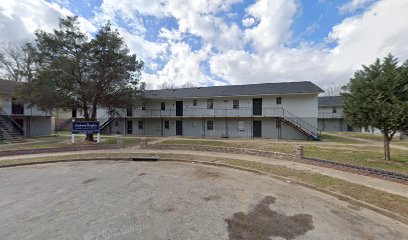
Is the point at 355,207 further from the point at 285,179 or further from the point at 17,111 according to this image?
the point at 17,111

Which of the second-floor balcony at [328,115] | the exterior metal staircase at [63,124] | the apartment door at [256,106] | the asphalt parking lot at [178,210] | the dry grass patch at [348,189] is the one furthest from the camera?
the exterior metal staircase at [63,124]

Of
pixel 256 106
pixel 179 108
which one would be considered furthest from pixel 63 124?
pixel 256 106

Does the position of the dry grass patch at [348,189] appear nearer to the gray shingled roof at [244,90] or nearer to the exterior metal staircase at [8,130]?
the gray shingled roof at [244,90]

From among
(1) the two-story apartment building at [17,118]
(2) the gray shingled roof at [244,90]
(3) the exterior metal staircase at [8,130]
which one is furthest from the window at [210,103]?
(3) the exterior metal staircase at [8,130]

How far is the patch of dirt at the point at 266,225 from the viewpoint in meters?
4.54

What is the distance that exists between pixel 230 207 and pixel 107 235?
3.23 meters

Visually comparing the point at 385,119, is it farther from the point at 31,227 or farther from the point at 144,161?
the point at 31,227

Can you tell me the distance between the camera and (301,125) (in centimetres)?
2406

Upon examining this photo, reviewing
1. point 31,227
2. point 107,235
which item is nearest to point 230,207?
point 107,235

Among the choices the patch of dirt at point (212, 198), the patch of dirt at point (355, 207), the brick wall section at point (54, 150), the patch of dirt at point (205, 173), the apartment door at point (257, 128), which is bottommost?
the patch of dirt at point (355, 207)

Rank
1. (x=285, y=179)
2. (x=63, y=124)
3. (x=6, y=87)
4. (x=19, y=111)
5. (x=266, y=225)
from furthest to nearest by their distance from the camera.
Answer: (x=63, y=124)
(x=19, y=111)
(x=6, y=87)
(x=285, y=179)
(x=266, y=225)

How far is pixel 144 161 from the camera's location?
45.1ft

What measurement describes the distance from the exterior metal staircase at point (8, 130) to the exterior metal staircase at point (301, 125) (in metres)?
29.3

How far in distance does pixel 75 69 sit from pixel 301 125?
24.0m
